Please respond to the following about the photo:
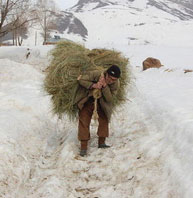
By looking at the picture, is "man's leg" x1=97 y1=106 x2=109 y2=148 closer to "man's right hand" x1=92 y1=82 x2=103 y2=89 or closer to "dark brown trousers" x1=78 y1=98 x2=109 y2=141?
"dark brown trousers" x1=78 y1=98 x2=109 y2=141

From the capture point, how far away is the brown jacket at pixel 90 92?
164 inches

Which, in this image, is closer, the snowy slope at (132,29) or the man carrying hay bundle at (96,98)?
the man carrying hay bundle at (96,98)

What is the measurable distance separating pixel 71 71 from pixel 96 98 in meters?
0.64

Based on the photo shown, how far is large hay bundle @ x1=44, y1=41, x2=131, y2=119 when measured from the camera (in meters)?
4.34

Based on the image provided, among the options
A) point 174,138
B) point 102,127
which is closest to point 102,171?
point 102,127

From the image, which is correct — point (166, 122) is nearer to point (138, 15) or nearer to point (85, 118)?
point (85, 118)

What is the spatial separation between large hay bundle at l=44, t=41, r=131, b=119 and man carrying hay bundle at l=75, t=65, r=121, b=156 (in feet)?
0.60

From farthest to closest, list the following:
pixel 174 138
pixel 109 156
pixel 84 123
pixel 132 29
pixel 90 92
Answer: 1. pixel 132 29
2. pixel 84 123
3. pixel 90 92
4. pixel 109 156
5. pixel 174 138

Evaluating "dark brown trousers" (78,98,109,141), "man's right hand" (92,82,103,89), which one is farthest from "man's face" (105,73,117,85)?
"dark brown trousers" (78,98,109,141)

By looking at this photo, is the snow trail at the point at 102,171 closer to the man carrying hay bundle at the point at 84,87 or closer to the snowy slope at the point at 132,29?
the man carrying hay bundle at the point at 84,87

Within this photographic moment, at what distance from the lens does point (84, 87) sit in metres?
4.31

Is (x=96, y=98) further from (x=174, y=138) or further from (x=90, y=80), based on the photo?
(x=174, y=138)

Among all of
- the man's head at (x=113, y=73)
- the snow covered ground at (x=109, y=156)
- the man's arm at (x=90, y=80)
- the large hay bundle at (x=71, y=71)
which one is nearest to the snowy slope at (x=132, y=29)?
the snow covered ground at (x=109, y=156)

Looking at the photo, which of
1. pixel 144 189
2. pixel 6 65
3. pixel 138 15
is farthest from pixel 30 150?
pixel 138 15
